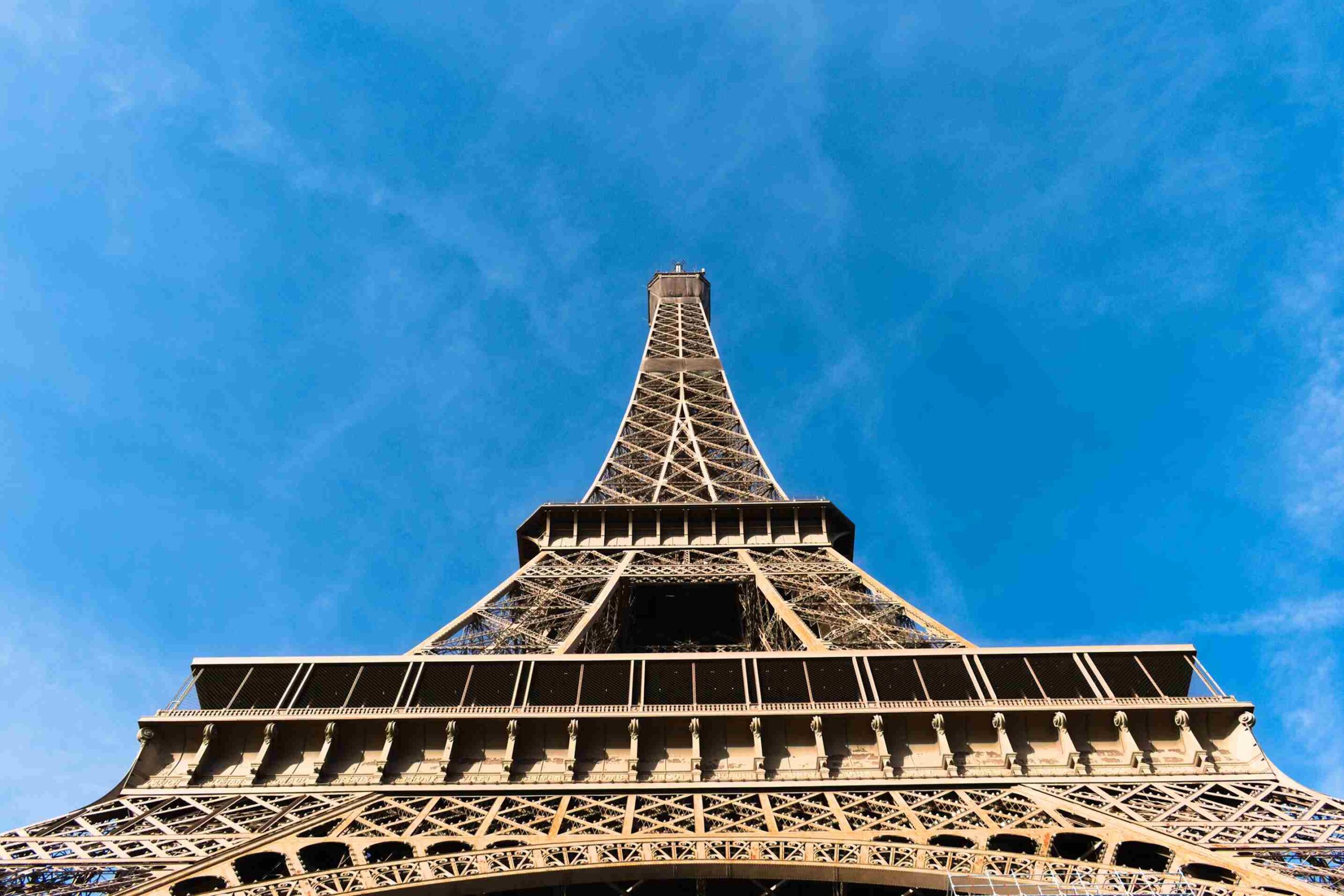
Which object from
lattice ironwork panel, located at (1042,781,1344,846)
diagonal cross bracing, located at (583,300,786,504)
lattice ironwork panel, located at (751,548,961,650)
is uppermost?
diagonal cross bracing, located at (583,300,786,504)

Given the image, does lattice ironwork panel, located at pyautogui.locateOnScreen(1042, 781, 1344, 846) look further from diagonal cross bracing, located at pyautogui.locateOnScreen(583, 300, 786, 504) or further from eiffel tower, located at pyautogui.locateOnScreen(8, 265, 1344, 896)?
diagonal cross bracing, located at pyautogui.locateOnScreen(583, 300, 786, 504)

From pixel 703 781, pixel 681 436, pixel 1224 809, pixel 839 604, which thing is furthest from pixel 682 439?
pixel 1224 809

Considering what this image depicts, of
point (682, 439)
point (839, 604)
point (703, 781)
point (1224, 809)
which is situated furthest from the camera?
point (682, 439)

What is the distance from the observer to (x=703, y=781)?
68.2 feet

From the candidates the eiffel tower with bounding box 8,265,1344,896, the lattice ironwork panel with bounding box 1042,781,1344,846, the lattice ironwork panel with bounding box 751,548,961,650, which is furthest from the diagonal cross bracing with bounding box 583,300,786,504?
the lattice ironwork panel with bounding box 1042,781,1344,846

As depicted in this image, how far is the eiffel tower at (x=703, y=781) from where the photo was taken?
16531 mm

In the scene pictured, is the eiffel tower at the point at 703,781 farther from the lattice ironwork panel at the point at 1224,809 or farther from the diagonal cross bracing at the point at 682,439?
the diagonal cross bracing at the point at 682,439

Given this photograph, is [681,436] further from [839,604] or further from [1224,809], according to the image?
[1224,809]

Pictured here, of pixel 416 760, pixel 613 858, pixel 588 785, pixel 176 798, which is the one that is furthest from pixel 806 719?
pixel 176 798

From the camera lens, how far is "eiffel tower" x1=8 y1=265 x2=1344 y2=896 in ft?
54.2

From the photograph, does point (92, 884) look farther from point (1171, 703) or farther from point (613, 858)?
point (1171, 703)

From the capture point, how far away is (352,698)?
2327 centimetres

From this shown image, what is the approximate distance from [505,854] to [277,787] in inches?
250

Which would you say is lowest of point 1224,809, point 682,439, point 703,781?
point 1224,809
